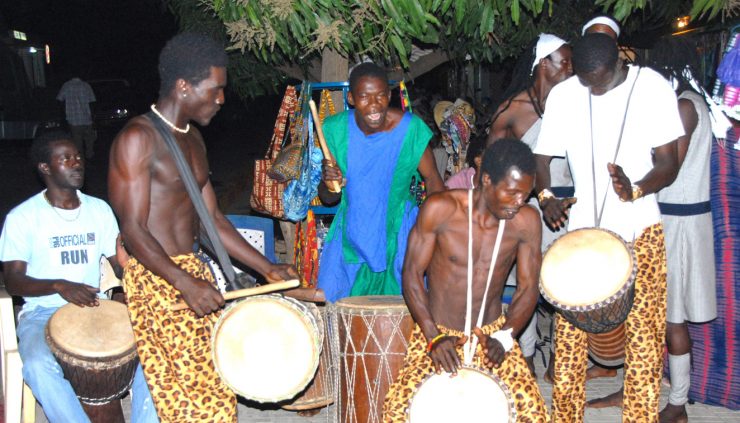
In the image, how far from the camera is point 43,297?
442 centimetres

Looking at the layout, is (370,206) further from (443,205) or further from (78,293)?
(78,293)

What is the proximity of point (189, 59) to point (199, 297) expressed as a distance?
96 cm

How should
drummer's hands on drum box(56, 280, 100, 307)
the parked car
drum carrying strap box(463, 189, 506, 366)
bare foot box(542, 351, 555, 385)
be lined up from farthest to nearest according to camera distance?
1. the parked car
2. bare foot box(542, 351, 555, 385)
3. drummer's hands on drum box(56, 280, 100, 307)
4. drum carrying strap box(463, 189, 506, 366)

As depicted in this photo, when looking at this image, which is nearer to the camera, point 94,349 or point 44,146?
point 94,349

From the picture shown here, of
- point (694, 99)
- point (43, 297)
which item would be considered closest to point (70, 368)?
point (43, 297)

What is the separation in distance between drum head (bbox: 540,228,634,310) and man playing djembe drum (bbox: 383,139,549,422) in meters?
0.09

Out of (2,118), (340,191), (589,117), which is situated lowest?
(2,118)

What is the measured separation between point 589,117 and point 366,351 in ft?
5.20

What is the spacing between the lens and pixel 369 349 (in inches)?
169

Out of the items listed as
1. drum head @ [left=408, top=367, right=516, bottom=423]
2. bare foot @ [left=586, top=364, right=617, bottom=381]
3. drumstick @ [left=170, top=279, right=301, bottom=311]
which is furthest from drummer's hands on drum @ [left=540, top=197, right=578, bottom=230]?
bare foot @ [left=586, top=364, right=617, bottom=381]

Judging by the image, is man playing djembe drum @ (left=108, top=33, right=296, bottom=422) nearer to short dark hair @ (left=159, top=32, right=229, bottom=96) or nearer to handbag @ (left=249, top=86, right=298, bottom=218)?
short dark hair @ (left=159, top=32, right=229, bottom=96)

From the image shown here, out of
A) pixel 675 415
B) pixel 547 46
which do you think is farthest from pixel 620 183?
pixel 675 415

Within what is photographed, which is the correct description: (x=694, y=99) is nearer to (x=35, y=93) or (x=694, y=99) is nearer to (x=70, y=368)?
(x=70, y=368)

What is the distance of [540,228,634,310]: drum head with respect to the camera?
12.7ft
